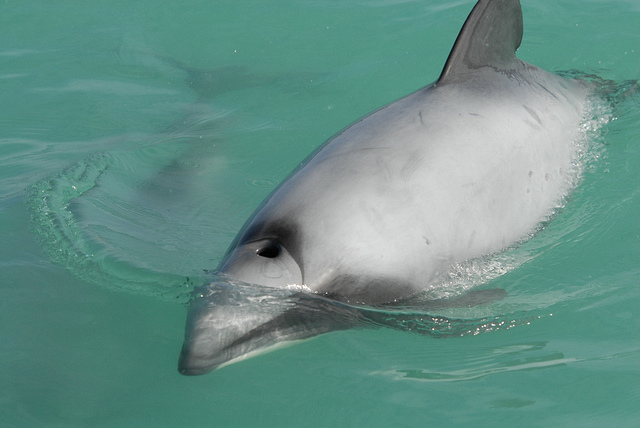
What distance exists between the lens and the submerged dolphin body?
400cm

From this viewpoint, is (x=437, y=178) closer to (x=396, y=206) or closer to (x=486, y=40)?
(x=396, y=206)

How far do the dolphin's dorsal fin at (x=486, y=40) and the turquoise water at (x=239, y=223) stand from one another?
1.26m

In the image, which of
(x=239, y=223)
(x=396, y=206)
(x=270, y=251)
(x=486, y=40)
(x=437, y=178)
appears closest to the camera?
(x=270, y=251)

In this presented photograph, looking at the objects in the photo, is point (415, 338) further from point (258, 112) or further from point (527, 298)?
point (258, 112)

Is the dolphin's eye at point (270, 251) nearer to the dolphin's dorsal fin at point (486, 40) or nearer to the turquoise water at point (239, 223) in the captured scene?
the turquoise water at point (239, 223)

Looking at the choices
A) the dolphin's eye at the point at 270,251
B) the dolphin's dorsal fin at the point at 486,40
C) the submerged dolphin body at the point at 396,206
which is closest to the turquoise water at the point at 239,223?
the submerged dolphin body at the point at 396,206

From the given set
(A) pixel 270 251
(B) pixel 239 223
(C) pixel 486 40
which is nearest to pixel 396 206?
(A) pixel 270 251

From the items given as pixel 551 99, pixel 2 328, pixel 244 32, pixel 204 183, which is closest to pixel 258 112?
pixel 204 183

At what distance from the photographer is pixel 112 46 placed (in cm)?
1020

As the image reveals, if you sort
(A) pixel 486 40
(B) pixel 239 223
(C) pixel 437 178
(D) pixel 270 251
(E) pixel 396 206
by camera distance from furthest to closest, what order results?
(B) pixel 239 223, (A) pixel 486 40, (C) pixel 437 178, (E) pixel 396 206, (D) pixel 270 251

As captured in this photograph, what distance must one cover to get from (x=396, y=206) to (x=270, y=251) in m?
0.84

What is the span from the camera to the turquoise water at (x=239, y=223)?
3885 millimetres

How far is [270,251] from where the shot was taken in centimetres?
420

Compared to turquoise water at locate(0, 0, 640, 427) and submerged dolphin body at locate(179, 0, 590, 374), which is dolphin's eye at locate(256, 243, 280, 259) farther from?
turquoise water at locate(0, 0, 640, 427)
